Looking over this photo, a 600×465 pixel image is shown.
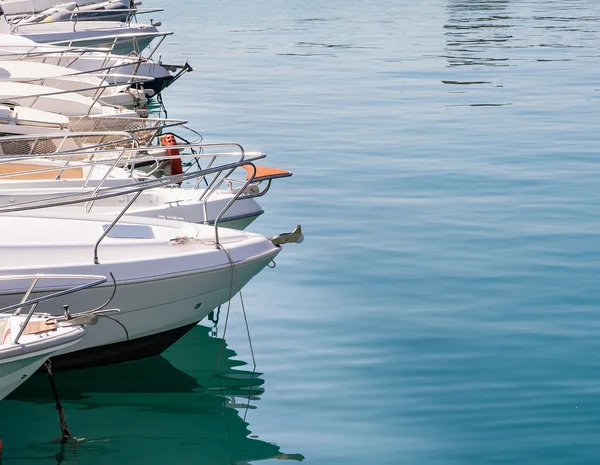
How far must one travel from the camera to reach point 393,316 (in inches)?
344

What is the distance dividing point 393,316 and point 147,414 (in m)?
2.51

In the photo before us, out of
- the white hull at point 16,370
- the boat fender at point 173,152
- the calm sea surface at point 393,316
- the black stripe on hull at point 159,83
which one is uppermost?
the white hull at point 16,370

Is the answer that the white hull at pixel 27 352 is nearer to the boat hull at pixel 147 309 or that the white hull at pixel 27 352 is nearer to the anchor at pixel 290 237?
the boat hull at pixel 147 309

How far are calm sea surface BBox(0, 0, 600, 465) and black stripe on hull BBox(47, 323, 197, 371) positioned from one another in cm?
10

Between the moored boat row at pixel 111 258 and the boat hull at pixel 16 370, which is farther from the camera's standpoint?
the moored boat row at pixel 111 258

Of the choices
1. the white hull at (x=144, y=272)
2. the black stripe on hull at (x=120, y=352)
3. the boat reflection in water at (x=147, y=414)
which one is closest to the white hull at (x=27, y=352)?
the boat reflection in water at (x=147, y=414)

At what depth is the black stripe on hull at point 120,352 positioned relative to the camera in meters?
7.36

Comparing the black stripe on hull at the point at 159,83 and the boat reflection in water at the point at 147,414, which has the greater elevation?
the boat reflection in water at the point at 147,414

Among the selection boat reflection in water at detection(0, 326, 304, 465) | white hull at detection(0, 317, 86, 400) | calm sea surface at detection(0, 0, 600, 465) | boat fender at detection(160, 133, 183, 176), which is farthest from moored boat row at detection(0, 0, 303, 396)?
boat fender at detection(160, 133, 183, 176)

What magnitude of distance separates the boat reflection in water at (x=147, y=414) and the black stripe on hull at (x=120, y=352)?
0.10m

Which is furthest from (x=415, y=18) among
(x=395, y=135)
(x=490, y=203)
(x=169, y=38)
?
(x=490, y=203)

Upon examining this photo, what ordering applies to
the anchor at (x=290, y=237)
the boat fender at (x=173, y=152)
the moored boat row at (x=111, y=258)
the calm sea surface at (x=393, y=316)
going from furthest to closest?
the boat fender at (x=173, y=152) < the anchor at (x=290, y=237) < the calm sea surface at (x=393, y=316) < the moored boat row at (x=111, y=258)

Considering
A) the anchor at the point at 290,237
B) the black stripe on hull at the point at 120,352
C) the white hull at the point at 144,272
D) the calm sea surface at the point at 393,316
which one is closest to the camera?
the calm sea surface at the point at 393,316

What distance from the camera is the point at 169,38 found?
1332 inches
